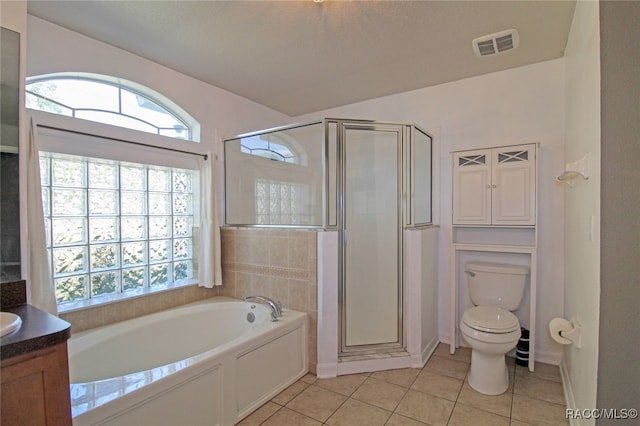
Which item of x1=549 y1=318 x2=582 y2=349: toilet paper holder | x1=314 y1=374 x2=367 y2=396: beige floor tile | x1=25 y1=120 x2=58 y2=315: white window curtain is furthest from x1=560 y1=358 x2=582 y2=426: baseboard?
x1=25 y1=120 x2=58 y2=315: white window curtain

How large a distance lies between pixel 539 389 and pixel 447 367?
2.00 ft

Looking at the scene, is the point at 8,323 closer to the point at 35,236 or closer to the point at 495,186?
the point at 35,236

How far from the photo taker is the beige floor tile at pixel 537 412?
1.87 m

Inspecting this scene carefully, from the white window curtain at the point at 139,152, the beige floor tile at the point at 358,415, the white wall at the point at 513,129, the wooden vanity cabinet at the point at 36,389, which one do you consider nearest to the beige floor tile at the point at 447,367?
the white wall at the point at 513,129

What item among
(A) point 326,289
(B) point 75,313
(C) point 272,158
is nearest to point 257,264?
(A) point 326,289

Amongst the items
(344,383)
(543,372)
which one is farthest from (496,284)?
(344,383)

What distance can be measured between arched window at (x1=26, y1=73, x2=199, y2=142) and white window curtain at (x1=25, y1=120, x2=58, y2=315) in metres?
0.37

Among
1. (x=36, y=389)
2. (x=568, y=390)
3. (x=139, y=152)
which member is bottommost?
(x=568, y=390)

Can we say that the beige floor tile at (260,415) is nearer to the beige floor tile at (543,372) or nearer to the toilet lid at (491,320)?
the toilet lid at (491,320)

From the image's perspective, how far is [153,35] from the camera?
212 cm

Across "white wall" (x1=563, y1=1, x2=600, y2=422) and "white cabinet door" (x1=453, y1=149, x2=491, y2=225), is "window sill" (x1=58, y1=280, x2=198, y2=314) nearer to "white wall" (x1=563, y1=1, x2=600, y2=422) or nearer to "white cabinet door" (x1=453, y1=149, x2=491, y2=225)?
"white cabinet door" (x1=453, y1=149, x2=491, y2=225)

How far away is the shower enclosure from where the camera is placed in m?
2.55

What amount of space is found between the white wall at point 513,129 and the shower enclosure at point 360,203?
265 mm

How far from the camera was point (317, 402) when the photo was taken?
6.84 ft
